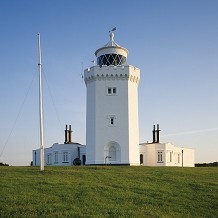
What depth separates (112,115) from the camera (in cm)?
3597

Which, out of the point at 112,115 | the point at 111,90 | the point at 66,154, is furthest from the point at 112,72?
the point at 66,154

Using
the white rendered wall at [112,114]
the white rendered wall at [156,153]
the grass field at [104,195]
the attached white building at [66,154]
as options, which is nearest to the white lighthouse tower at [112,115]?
the white rendered wall at [112,114]

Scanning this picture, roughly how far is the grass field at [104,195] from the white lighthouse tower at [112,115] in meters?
14.0

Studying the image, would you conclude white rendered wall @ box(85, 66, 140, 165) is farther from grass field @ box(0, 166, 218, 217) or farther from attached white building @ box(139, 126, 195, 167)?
grass field @ box(0, 166, 218, 217)

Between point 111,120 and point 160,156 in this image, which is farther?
point 160,156

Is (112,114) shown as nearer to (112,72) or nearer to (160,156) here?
(112,72)

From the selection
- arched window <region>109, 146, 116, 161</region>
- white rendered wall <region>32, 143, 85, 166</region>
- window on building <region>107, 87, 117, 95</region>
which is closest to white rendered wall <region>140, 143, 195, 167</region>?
white rendered wall <region>32, 143, 85, 166</region>

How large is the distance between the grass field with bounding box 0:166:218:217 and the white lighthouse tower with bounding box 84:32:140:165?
14.0 metres

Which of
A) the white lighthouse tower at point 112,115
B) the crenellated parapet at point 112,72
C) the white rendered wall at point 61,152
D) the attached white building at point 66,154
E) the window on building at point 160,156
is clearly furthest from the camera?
the window on building at point 160,156

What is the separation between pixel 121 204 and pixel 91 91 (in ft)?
74.8

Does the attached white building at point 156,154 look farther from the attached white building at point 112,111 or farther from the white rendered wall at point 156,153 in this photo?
the attached white building at point 112,111

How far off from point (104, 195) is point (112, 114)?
20148 millimetres

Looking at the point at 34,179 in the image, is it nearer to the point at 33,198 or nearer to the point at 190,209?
the point at 33,198

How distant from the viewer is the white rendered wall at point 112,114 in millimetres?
35750
